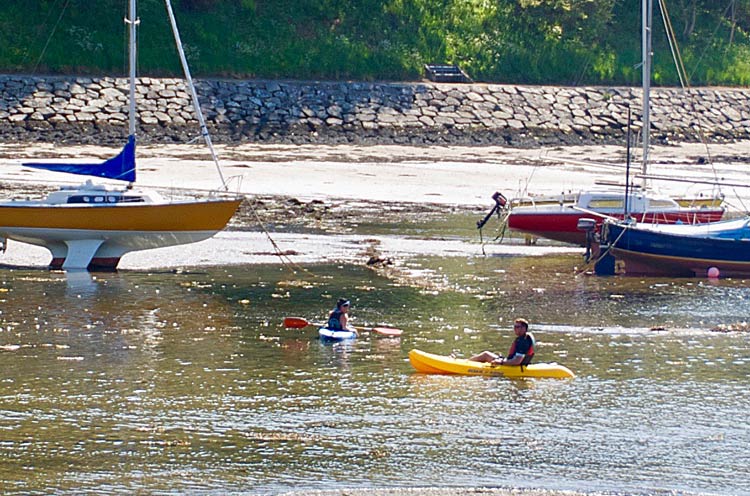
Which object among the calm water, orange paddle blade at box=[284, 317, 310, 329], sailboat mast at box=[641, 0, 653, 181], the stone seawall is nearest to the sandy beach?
sailboat mast at box=[641, 0, 653, 181]

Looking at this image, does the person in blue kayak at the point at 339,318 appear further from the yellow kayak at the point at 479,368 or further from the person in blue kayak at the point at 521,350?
the person in blue kayak at the point at 521,350

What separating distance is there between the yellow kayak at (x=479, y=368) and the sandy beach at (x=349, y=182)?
1079 cm

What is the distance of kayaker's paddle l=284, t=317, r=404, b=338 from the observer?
23.7 metres

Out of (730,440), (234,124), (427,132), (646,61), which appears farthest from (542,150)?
(730,440)

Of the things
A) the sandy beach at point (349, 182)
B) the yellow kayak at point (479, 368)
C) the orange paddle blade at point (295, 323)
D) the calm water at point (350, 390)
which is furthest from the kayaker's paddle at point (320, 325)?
the sandy beach at point (349, 182)

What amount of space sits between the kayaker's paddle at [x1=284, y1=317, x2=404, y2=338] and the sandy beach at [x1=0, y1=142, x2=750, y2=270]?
702 centimetres

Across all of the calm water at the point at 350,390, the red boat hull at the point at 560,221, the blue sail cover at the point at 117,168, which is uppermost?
the blue sail cover at the point at 117,168

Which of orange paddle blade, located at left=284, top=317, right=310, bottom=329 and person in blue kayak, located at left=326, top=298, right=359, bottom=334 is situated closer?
person in blue kayak, located at left=326, top=298, right=359, bottom=334

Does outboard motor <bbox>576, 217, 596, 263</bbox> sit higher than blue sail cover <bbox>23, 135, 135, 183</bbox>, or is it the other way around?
blue sail cover <bbox>23, 135, 135, 183</bbox>

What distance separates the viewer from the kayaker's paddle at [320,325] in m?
23.7

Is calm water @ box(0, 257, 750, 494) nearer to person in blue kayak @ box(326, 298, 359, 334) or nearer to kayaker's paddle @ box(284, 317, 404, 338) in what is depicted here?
kayaker's paddle @ box(284, 317, 404, 338)

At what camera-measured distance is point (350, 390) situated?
19.9 m

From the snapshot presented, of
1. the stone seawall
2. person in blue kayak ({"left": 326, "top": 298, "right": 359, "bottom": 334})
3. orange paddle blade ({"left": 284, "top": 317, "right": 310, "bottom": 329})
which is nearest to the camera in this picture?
person in blue kayak ({"left": 326, "top": 298, "right": 359, "bottom": 334})

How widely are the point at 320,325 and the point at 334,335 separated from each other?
1.41 metres
